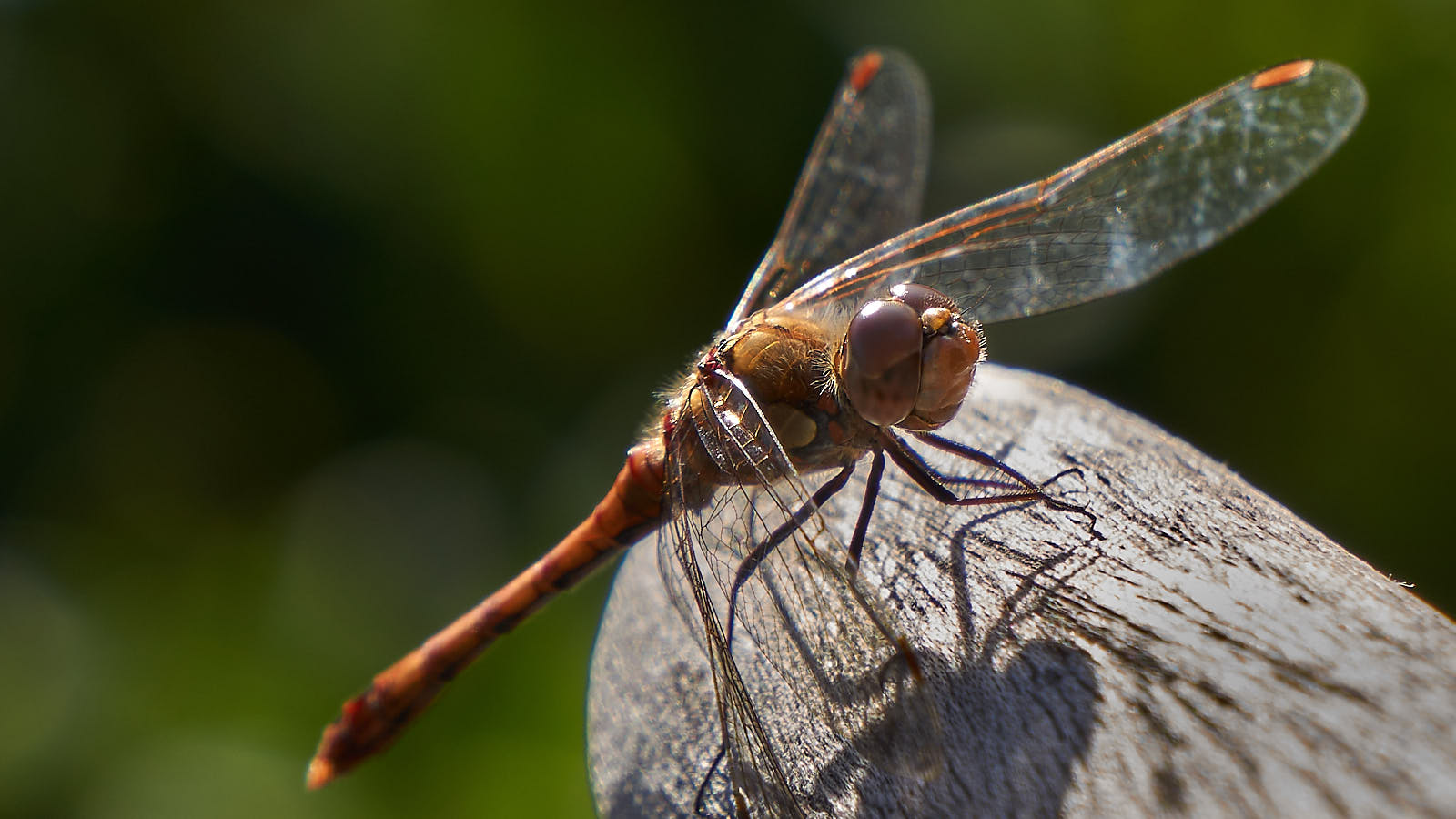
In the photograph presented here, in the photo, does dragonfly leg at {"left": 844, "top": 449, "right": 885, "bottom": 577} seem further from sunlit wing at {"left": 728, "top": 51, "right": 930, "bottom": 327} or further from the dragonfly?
sunlit wing at {"left": 728, "top": 51, "right": 930, "bottom": 327}

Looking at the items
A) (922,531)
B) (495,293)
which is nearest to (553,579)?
(922,531)

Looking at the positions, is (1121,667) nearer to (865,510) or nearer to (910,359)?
(865,510)

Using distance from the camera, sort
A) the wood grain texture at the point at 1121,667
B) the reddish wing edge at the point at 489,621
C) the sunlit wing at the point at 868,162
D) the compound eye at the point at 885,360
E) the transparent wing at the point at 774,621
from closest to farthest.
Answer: the wood grain texture at the point at 1121,667
the transparent wing at the point at 774,621
the compound eye at the point at 885,360
the reddish wing edge at the point at 489,621
the sunlit wing at the point at 868,162

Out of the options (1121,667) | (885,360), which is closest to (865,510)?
(885,360)

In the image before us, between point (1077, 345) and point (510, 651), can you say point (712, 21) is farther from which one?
point (510, 651)

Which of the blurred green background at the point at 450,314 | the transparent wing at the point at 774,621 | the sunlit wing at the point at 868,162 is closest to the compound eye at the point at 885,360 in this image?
the transparent wing at the point at 774,621

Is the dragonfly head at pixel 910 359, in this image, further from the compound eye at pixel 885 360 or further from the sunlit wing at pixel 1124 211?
the sunlit wing at pixel 1124 211
